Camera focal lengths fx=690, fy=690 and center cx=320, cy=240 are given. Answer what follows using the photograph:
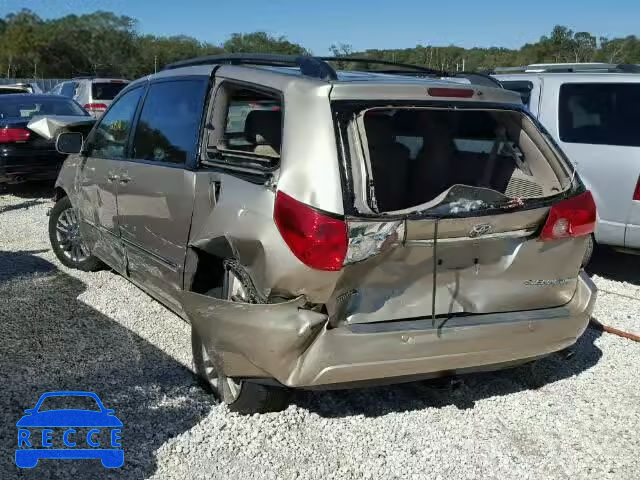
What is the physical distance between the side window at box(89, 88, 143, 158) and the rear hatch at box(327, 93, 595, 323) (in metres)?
1.99

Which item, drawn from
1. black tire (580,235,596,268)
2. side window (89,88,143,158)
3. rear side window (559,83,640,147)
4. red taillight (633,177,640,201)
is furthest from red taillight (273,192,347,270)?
rear side window (559,83,640,147)

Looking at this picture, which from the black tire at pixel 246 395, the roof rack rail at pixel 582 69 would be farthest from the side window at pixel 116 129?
the roof rack rail at pixel 582 69

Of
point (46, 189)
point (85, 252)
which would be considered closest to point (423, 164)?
point (85, 252)

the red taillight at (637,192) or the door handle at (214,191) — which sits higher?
the door handle at (214,191)

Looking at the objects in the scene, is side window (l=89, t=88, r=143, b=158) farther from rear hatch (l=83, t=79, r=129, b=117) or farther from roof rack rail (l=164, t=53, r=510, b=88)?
rear hatch (l=83, t=79, r=129, b=117)

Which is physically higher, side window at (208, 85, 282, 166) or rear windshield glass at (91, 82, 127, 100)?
rear windshield glass at (91, 82, 127, 100)

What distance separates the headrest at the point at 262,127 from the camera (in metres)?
3.79

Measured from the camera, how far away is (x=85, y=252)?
5996 mm

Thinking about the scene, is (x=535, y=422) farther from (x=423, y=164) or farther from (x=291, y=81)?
(x=291, y=81)

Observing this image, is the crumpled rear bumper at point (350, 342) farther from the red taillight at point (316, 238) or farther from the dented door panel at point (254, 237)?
the red taillight at point (316, 238)

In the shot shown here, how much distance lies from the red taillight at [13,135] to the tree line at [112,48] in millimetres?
38615

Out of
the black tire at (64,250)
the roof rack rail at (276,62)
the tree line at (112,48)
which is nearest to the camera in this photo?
the roof rack rail at (276,62)

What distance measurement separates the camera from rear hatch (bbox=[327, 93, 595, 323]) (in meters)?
3.05

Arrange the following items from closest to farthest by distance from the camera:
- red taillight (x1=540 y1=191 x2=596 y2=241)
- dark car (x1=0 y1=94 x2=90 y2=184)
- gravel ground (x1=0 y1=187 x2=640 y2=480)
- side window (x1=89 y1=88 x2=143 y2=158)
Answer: gravel ground (x1=0 y1=187 x2=640 y2=480) < red taillight (x1=540 y1=191 x2=596 y2=241) < side window (x1=89 y1=88 x2=143 y2=158) < dark car (x1=0 y1=94 x2=90 y2=184)
